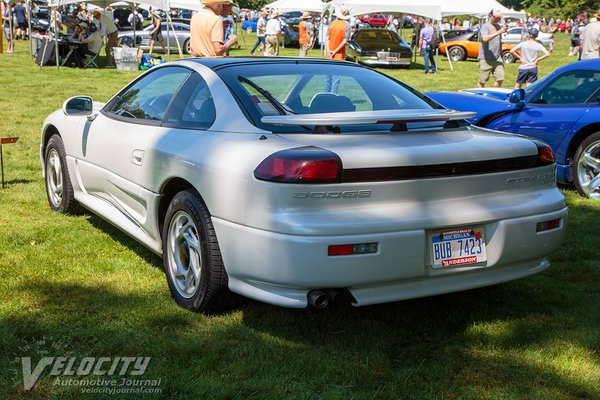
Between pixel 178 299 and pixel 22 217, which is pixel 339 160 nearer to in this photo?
pixel 178 299

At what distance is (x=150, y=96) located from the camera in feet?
16.2

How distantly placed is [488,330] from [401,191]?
973 millimetres

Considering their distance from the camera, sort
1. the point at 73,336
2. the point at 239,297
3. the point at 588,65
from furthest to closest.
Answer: the point at 588,65 → the point at 239,297 → the point at 73,336

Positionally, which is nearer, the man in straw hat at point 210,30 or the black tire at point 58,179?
the black tire at point 58,179

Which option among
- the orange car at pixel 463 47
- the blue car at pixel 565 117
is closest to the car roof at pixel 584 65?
→ the blue car at pixel 565 117

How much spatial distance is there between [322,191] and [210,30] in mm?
5333

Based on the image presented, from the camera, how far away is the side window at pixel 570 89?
7203 millimetres

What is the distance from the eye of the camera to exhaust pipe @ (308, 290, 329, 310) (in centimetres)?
344

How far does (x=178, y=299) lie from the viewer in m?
4.15

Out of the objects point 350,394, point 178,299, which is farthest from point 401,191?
point 178,299

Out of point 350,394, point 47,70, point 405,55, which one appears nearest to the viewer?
point 350,394

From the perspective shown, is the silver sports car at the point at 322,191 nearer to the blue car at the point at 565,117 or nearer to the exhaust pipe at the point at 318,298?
the exhaust pipe at the point at 318,298

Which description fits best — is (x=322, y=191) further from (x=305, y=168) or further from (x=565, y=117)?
(x=565, y=117)

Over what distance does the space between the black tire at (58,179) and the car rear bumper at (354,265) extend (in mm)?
2569
